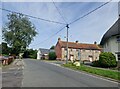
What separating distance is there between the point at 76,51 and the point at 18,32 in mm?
21949

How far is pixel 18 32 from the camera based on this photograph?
81.6 meters

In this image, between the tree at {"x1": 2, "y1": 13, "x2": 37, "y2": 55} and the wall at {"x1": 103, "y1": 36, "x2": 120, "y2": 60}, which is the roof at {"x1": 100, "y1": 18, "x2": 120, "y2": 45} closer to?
the wall at {"x1": 103, "y1": 36, "x2": 120, "y2": 60}

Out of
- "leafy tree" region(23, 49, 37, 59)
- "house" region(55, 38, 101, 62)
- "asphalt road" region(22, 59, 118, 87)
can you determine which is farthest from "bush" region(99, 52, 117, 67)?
"leafy tree" region(23, 49, 37, 59)

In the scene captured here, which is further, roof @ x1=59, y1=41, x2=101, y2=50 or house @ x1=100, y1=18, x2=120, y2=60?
roof @ x1=59, y1=41, x2=101, y2=50

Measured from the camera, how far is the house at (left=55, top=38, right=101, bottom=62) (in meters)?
79.0

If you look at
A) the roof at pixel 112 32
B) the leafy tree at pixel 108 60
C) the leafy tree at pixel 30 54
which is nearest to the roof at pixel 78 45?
the leafy tree at pixel 30 54

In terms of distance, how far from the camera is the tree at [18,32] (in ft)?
264

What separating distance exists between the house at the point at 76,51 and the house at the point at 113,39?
43670 mm

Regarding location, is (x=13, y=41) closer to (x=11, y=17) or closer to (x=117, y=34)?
(x=11, y=17)

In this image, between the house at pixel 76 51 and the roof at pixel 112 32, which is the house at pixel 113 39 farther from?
the house at pixel 76 51

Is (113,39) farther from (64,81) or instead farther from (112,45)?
(64,81)

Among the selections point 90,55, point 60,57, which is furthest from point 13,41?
point 90,55

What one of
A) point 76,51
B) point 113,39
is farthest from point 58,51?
point 113,39

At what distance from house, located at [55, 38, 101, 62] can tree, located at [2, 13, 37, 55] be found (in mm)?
11340
